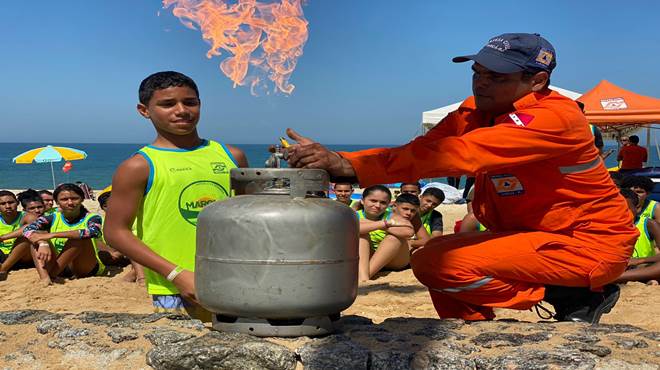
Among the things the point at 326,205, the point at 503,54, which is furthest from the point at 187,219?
the point at 503,54

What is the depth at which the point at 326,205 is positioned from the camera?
2.66 metres

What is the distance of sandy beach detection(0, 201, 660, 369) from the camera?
5609 mm

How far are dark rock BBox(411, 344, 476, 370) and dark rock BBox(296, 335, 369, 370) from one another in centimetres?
22

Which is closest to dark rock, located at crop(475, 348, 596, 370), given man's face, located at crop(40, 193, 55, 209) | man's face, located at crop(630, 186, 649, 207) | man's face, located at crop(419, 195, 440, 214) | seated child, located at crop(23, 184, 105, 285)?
man's face, located at crop(630, 186, 649, 207)

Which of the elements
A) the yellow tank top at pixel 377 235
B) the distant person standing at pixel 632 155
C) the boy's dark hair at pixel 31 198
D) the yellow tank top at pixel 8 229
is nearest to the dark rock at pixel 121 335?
the yellow tank top at pixel 377 235

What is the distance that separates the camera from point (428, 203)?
28.6 ft

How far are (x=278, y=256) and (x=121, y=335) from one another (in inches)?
38.5

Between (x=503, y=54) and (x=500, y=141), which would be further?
(x=503, y=54)

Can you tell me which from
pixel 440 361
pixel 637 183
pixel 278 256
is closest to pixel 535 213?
pixel 440 361

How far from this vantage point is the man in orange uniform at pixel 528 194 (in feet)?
9.71

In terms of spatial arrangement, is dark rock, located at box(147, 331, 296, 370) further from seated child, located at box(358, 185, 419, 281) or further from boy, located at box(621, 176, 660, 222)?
boy, located at box(621, 176, 660, 222)

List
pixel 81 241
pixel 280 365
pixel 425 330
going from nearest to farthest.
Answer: pixel 280 365
pixel 425 330
pixel 81 241

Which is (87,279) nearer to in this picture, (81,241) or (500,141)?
(81,241)

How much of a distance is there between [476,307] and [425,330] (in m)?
0.55
